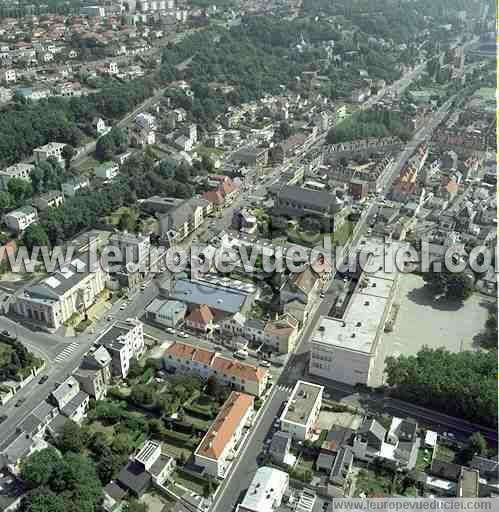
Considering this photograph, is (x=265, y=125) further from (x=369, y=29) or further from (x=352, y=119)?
(x=369, y=29)

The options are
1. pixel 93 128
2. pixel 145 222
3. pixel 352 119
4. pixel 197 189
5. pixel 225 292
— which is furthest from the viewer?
pixel 352 119

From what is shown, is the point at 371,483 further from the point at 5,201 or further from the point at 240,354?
the point at 5,201

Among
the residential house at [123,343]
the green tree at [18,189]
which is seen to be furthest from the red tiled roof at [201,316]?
the green tree at [18,189]

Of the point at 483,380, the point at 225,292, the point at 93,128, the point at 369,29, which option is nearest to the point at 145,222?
the point at 225,292

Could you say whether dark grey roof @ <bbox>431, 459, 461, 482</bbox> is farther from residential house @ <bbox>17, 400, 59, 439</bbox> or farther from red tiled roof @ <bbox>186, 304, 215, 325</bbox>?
residential house @ <bbox>17, 400, 59, 439</bbox>

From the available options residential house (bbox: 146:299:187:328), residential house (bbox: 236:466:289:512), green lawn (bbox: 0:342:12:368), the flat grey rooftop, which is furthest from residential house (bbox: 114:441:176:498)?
residential house (bbox: 146:299:187:328)

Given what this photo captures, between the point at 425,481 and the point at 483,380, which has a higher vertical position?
the point at 483,380

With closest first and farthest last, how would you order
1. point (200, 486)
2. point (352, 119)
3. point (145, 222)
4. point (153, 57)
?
point (200, 486), point (145, 222), point (352, 119), point (153, 57)
